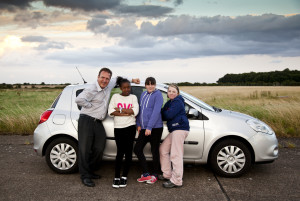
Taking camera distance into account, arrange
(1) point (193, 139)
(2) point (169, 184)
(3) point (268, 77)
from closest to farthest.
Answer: (2) point (169, 184) < (1) point (193, 139) < (3) point (268, 77)

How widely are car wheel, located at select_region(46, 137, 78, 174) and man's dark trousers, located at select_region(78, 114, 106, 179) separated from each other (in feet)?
1.22

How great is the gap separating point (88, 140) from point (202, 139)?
1886mm

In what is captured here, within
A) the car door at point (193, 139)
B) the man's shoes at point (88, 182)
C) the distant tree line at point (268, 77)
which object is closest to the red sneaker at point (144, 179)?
the car door at point (193, 139)

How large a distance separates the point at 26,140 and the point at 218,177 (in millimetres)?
5829

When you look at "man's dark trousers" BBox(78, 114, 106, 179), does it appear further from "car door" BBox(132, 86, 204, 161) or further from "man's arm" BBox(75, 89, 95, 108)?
"car door" BBox(132, 86, 204, 161)

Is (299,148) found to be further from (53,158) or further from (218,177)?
(53,158)

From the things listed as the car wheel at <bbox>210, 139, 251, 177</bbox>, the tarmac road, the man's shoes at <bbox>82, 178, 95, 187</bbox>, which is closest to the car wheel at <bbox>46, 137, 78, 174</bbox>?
the tarmac road

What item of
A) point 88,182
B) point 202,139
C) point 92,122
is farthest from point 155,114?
point 88,182

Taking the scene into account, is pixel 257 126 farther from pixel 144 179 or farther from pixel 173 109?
pixel 144 179

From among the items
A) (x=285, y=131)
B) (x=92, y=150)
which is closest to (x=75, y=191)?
(x=92, y=150)

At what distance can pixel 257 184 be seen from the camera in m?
5.10

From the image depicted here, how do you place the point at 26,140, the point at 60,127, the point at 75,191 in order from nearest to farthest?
1. the point at 75,191
2. the point at 60,127
3. the point at 26,140

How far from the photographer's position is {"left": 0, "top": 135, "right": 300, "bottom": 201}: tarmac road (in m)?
4.54

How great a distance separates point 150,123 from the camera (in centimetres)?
479
